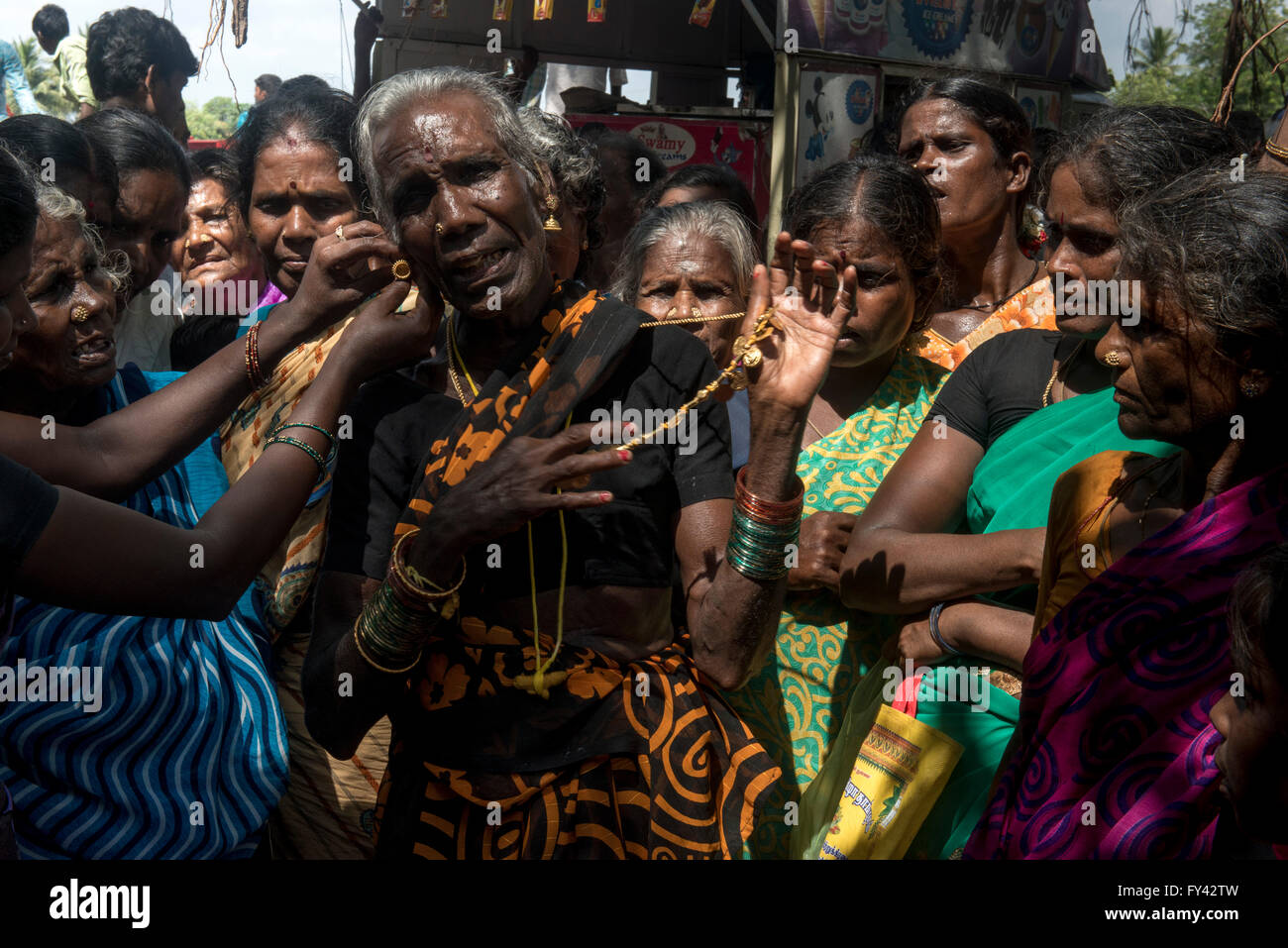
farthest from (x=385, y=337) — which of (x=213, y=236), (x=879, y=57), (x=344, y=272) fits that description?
(x=879, y=57)

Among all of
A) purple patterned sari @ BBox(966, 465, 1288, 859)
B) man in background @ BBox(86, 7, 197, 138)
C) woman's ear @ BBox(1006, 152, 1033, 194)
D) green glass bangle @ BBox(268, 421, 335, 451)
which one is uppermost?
man in background @ BBox(86, 7, 197, 138)

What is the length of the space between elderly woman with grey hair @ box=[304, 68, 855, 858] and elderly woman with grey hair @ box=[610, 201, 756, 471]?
1169 mm

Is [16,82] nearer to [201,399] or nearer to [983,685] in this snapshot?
[201,399]

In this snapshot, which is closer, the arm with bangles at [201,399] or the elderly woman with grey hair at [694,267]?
the arm with bangles at [201,399]

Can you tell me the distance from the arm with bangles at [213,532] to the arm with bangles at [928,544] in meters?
1.04

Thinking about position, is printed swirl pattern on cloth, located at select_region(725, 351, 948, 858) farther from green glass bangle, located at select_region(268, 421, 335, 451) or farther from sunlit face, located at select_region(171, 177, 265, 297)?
sunlit face, located at select_region(171, 177, 265, 297)

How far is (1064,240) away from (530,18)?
24.2 ft

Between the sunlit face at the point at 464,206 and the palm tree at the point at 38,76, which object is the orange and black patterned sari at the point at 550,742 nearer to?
the sunlit face at the point at 464,206

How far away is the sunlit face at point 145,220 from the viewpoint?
335 centimetres

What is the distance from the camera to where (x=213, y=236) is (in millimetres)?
4629

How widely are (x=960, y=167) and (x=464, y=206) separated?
2166mm

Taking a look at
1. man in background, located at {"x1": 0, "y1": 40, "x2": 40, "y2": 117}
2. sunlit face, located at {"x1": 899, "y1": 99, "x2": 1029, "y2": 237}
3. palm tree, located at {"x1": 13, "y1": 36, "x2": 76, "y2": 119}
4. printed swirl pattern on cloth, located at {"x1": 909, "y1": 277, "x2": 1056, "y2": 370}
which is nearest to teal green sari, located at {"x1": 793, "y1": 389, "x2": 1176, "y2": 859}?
printed swirl pattern on cloth, located at {"x1": 909, "y1": 277, "x2": 1056, "y2": 370}

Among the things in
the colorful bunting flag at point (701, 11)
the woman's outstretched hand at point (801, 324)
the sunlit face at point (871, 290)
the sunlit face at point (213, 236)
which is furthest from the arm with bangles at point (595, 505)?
the colorful bunting flag at point (701, 11)

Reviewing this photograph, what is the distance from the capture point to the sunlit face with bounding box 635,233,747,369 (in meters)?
3.31
